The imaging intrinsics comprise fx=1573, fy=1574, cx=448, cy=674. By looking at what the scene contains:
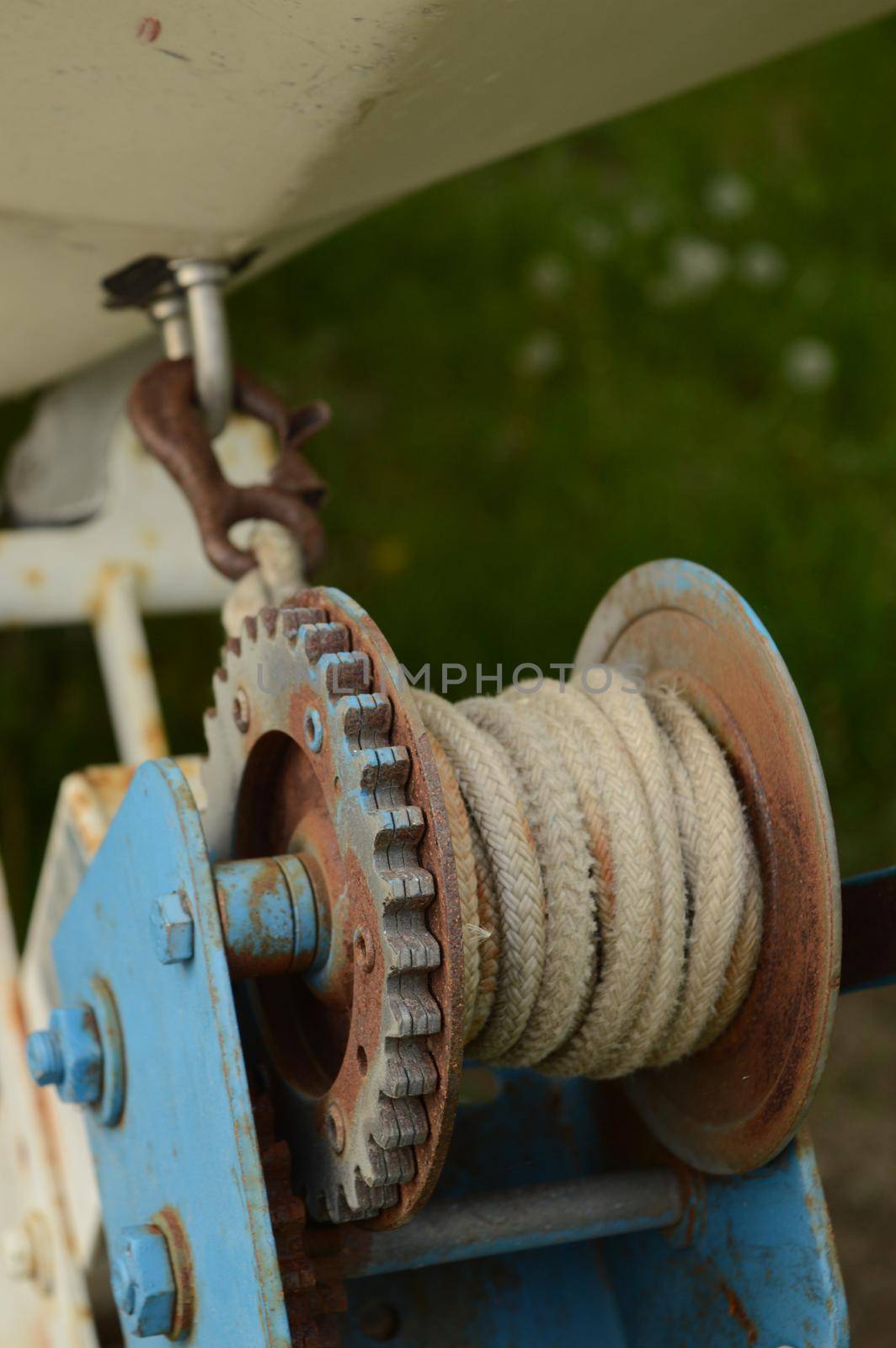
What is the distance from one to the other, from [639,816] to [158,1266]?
22.8 inches

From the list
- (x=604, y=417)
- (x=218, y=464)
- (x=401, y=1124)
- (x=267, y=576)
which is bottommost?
(x=401, y=1124)

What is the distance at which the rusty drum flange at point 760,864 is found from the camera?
1.35 m

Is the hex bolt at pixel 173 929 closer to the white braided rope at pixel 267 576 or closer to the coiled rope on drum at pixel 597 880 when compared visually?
the coiled rope on drum at pixel 597 880

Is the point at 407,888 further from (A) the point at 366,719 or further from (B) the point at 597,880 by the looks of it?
(B) the point at 597,880

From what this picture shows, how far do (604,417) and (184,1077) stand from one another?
2.52 metres

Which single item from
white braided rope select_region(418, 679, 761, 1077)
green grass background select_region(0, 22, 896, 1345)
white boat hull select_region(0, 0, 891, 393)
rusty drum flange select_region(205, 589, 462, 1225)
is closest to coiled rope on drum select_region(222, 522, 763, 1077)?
white braided rope select_region(418, 679, 761, 1077)

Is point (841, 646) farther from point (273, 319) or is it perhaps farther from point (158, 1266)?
point (158, 1266)

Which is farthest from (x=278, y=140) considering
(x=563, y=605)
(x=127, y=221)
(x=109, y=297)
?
(x=563, y=605)

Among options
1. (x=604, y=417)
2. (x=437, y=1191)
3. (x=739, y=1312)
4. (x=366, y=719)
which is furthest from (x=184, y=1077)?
(x=604, y=417)

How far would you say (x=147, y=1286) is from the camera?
4.46 ft

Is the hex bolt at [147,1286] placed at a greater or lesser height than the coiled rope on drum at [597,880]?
lesser

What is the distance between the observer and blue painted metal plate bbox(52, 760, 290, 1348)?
1.25m

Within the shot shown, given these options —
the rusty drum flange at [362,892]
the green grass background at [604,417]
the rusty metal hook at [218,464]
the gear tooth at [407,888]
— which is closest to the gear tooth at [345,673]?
the rusty drum flange at [362,892]

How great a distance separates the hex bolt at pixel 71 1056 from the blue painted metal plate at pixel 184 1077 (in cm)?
4
